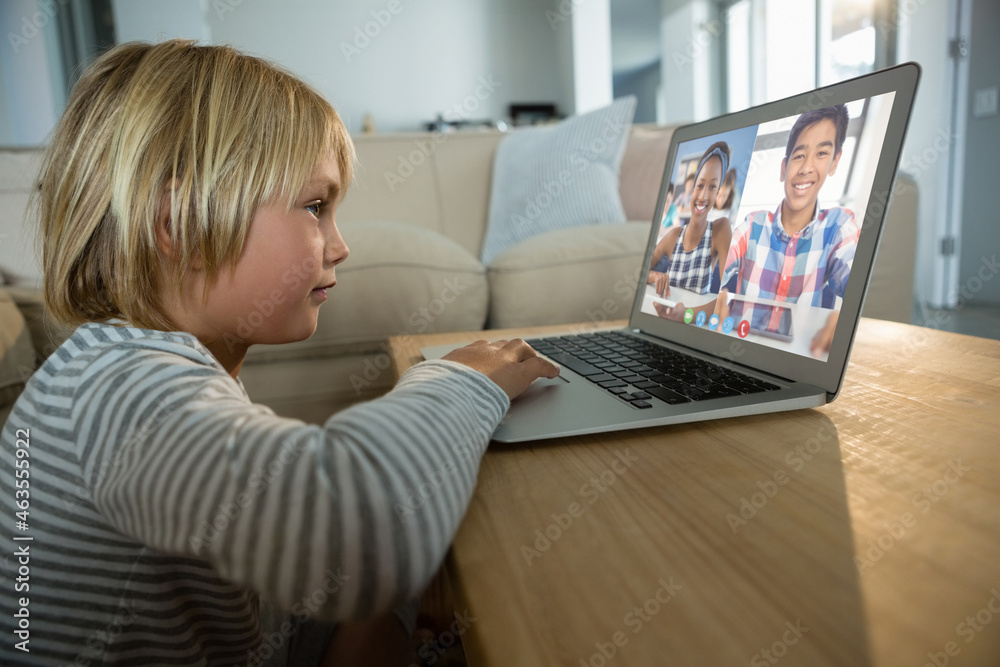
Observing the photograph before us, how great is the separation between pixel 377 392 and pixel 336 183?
0.90 m

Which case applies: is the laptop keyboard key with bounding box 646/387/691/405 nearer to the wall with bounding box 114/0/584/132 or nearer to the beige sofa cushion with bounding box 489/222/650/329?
the beige sofa cushion with bounding box 489/222/650/329

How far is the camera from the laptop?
497 mm

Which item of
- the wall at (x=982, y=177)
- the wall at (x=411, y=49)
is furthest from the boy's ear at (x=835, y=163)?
the wall at (x=411, y=49)

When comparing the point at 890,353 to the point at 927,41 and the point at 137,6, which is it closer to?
the point at 927,41

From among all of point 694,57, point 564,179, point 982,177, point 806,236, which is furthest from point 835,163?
point 694,57

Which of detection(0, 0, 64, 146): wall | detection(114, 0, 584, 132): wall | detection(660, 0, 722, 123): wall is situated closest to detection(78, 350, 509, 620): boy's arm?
detection(0, 0, 64, 146): wall

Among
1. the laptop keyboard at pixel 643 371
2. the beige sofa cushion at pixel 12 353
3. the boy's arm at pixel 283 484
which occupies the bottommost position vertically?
the beige sofa cushion at pixel 12 353

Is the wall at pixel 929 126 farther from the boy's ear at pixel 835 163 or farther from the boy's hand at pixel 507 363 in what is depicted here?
the boy's hand at pixel 507 363

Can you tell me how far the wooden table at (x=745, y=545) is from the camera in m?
0.24

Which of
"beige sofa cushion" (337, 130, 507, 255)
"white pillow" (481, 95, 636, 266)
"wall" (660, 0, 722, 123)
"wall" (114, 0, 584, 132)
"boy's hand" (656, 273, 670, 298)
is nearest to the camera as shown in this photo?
"boy's hand" (656, 273, 670, 298)

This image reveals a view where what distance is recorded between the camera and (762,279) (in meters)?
0.61

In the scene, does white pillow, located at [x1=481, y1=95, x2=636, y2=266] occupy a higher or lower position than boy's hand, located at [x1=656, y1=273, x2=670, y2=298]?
higher

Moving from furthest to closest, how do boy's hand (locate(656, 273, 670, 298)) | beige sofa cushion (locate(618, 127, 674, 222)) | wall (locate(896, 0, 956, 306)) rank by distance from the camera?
1. wall (locate(896, 0, 956, 306))
2. beige sofa cushion (locate(618, 127, 674, 222))
3. boy's hand (locate(656, 273, 670, 298))

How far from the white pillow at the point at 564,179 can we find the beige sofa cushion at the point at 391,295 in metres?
0.35
